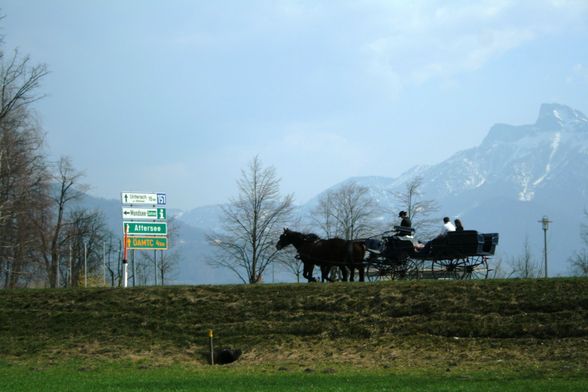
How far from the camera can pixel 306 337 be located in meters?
24.5

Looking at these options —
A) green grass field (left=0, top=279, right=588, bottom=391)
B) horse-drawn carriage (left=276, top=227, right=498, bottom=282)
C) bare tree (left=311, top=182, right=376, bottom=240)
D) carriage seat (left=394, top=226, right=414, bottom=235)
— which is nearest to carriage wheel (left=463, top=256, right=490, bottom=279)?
horse-drawn carriage (left=276, top=227, right=498, bottom=282)

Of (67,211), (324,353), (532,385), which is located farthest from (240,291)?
(67,211)

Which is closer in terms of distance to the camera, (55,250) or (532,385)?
(532,385)

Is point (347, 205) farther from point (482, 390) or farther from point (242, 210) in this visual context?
point (482, 390)

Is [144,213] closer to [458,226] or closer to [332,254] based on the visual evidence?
[332,254]

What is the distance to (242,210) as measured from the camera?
191 feet

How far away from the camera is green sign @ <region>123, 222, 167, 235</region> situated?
34.4 metres

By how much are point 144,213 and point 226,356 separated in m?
12.2

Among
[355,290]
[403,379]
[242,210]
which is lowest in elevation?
[403,379]

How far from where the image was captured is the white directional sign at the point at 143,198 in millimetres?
34625

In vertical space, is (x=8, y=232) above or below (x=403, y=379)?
above

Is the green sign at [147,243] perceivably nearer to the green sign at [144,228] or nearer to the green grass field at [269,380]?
the green sign at [144,228]

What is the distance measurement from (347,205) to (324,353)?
4482 cm

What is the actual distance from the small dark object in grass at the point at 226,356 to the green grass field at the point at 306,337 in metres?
0.33
